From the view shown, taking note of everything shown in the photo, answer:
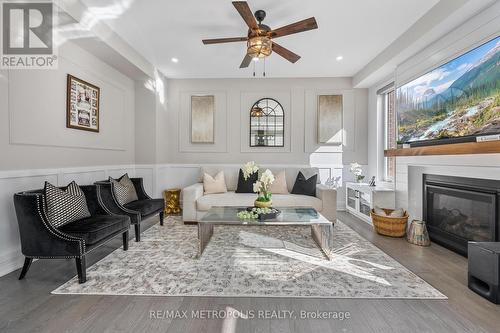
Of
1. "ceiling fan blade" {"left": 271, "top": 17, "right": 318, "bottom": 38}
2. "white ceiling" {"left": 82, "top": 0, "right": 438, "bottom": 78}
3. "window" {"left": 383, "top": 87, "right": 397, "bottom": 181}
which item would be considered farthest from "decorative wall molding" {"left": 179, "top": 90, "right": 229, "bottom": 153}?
"window" {"left": 383, "top": 87, "right": 397, "bottom": 181}

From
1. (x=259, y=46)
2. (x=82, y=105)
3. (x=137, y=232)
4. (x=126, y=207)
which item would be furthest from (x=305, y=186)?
(x=82, y=105)

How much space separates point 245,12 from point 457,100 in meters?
2.37

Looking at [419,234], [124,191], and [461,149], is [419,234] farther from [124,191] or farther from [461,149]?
[124,191]

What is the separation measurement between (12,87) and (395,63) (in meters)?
4.81

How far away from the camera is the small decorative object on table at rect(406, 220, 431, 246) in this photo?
10.0 feet

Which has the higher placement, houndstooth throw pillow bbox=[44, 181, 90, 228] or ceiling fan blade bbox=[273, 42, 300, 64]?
ceiling fan blade bbox=[273, 42, 300, 64]

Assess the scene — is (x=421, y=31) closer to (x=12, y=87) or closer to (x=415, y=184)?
(x=415, y=184)

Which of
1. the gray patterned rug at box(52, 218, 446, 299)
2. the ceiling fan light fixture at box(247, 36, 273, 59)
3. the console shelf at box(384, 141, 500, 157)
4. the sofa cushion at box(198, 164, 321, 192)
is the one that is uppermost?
the ceiling fan light fixture at box(247, 36, 273, 59)

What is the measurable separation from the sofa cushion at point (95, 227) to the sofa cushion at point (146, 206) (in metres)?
0.54

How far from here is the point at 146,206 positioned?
341cm

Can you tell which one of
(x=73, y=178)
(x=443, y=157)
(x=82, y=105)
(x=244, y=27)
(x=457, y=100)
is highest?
(x=244, y=27)

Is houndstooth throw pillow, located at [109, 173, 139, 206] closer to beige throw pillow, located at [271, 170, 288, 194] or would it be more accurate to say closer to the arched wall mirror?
beige throw pillow, located at [271, 170, 288, 194]

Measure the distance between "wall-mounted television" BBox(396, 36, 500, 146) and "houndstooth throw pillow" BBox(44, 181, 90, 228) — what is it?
399 centimetres

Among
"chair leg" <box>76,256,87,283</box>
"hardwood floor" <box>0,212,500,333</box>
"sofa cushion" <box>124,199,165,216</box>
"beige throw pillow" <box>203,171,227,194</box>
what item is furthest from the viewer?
"beige throw pillow" <box>203,171,227,194</box>
